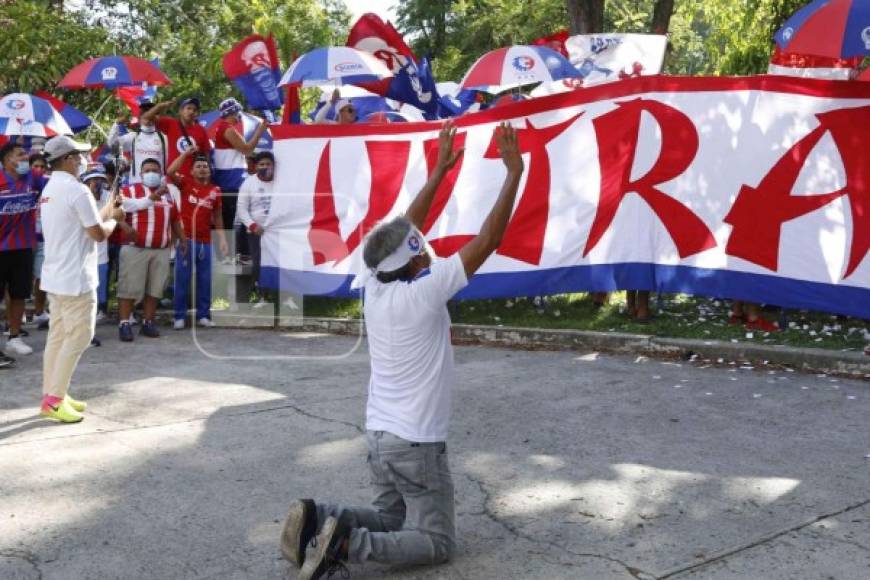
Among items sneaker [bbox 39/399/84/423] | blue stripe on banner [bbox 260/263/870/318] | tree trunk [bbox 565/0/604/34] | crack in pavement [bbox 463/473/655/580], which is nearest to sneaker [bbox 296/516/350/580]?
crack in pavement [bbox 463/473/655/580]

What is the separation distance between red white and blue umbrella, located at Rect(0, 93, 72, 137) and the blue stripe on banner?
3797 millimetres

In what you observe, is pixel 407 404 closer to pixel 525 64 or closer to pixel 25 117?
pixel 525 64

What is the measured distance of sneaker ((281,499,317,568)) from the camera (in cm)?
402

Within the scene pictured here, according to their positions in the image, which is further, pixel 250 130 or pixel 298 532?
pixel 250 130

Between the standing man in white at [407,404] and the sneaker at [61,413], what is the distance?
3098 mm

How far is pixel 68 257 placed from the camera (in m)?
6.85

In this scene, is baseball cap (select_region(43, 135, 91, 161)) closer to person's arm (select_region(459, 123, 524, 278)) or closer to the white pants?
the white pants

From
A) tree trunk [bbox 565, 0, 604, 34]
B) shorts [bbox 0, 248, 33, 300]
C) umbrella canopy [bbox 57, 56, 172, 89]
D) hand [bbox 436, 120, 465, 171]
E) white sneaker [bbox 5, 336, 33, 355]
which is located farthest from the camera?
tree trunk [bbox 565, 0, 604, 34]

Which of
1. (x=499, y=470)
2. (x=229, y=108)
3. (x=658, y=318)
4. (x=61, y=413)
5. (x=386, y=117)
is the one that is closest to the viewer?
(x=499, y=470)

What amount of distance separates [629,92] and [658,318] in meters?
2.17

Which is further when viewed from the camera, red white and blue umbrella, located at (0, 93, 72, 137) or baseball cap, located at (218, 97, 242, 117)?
baseball cap, located at (218, 97, 242, 117)

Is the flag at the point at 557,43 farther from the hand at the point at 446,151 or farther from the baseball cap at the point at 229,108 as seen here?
the hand at the point at 446,151

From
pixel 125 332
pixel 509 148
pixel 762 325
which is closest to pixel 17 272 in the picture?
pixel 125 332

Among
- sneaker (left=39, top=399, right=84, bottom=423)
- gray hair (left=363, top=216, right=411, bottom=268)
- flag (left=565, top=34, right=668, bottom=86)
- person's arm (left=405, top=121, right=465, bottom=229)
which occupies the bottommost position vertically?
sneaker (left=39, top=399, right=84, bottom=423)
